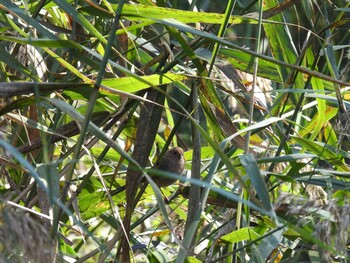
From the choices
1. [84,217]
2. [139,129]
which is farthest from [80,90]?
[84,217]

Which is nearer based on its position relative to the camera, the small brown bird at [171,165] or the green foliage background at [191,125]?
the green foliage background at [191,125]

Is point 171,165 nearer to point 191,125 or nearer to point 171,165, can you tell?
point 171,165

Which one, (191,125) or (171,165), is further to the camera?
(171,165)

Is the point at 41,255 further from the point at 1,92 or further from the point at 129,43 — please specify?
the point at 129,43

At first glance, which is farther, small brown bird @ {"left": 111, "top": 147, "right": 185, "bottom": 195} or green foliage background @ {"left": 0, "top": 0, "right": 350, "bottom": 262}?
small brown bird @ {"left": 111, "top": 147, "right": 185, "bottom": 195}

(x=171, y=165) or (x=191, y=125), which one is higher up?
(x=191, y=125)

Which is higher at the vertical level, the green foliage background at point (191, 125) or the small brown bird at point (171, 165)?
the green foliage background at point (191, 125)

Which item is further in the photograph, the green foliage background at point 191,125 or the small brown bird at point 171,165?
the small brown bird at point 171,165

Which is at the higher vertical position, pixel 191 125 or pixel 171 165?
pixel 191 125

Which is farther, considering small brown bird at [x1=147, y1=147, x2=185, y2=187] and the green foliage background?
small brown bird at [x1=147, y1=147, x2=185, y2=187]

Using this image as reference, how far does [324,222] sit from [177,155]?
0.95 metres

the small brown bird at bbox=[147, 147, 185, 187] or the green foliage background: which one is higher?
the green foliage background

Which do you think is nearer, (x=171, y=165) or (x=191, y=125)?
(x=191, y=125)

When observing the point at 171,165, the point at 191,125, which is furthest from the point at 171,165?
the point at 191,125
